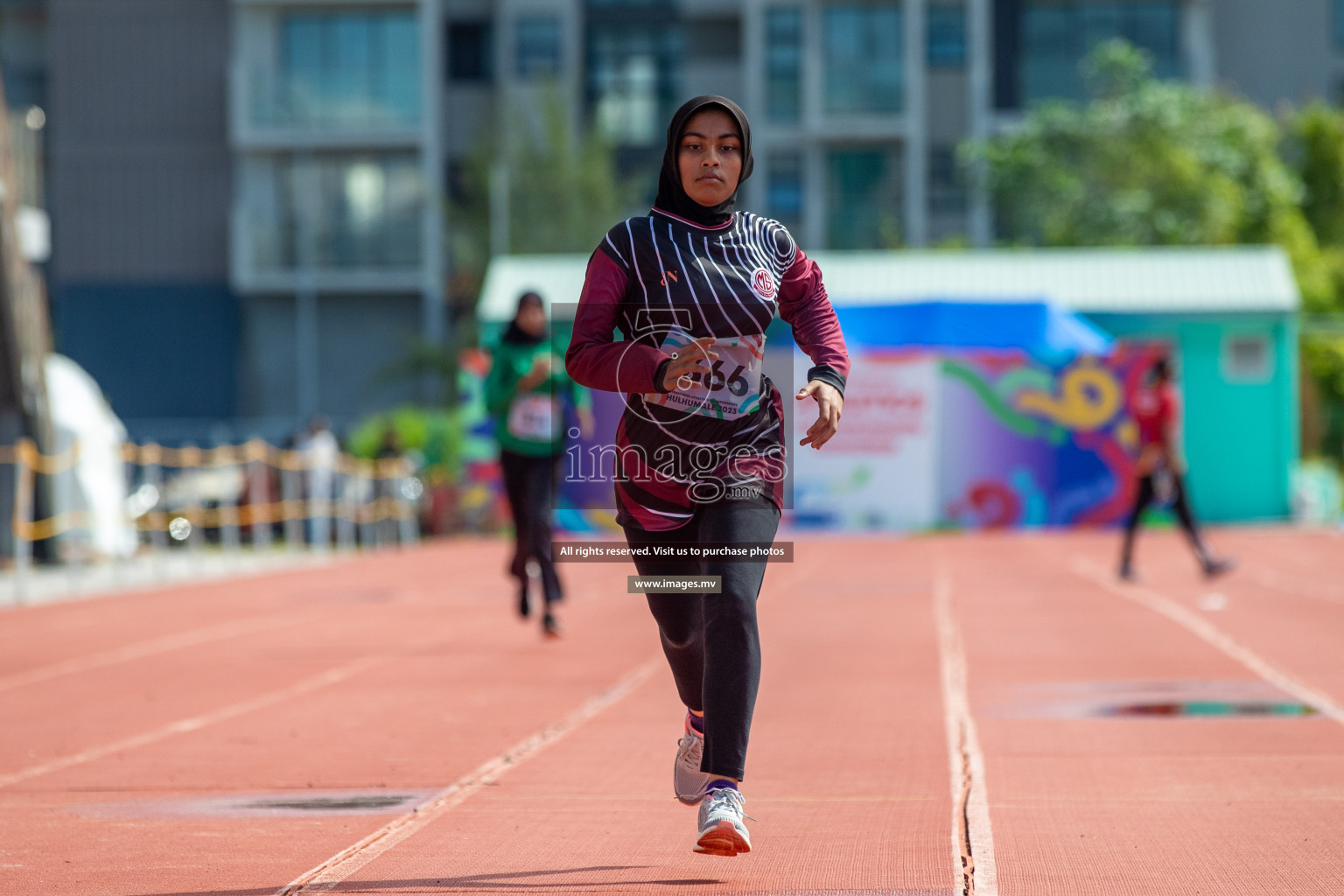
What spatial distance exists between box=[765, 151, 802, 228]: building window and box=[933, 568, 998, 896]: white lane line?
38545 millimetres

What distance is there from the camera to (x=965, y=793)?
621 cm

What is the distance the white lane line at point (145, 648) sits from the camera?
10656 millimetres

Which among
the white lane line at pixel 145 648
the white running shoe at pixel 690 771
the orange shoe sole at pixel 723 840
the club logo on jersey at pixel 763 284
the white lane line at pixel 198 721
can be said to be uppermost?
the club logo on jersey at pixel 763 284

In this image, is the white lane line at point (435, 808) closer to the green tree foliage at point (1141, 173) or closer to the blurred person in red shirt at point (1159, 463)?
the blurred person in red shirt at point (1159, 463)

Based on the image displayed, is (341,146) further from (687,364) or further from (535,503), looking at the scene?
(687,364)

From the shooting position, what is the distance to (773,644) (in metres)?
11.7

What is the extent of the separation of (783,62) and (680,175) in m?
44.5

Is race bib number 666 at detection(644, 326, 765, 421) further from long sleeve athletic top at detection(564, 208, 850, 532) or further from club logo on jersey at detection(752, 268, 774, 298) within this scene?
club logo on jersey at detection(752, 268, 774, 298)

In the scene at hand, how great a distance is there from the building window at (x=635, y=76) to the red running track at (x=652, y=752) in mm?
36824

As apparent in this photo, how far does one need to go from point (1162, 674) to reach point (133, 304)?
42385 millimetres

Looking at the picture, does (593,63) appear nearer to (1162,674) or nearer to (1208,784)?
(1162,674)

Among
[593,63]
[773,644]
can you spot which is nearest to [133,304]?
[593,63]

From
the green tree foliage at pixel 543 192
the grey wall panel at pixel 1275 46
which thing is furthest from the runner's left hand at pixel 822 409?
the grey wall panel at pixel 1275 46

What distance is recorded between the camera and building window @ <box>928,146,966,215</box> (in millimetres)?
48781
